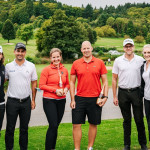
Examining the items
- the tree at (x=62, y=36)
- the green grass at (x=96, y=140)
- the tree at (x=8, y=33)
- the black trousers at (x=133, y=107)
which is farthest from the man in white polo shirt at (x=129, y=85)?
the tree at (x=8, y=33)

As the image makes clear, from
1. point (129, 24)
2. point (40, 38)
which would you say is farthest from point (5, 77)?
point (129, 24)

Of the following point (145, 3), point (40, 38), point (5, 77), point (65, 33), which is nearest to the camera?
point (5, 77)

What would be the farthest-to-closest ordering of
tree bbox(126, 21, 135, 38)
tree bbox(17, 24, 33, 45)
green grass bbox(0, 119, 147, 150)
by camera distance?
tree bbox(126, 21, 135, 38)
tree bbox(17, 24, 33, 45)
green grass bbox(0, 119, 147, 150)

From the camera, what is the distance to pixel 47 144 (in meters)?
4.69

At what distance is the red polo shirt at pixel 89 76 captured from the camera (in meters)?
4.70

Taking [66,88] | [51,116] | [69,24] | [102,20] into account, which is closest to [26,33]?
[69,24]

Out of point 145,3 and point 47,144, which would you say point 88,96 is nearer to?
point 47,144

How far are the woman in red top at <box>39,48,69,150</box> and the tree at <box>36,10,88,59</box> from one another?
145 ft

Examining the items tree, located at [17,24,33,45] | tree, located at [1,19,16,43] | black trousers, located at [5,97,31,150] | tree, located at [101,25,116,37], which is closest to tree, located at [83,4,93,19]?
tree, located at [101,25,116,37]

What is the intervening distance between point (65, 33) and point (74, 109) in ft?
155

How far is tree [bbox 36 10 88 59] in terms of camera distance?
1966 inches

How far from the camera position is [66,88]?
481cm

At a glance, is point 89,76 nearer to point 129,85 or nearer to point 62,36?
point 129,85

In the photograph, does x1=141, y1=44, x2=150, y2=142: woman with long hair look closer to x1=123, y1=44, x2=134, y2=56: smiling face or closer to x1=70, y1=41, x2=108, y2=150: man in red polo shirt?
x1=123, y1=44, x2=134, y2=56: smiling face
